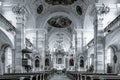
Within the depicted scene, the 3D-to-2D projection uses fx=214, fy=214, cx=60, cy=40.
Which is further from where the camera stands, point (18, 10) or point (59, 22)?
point (59, 22)

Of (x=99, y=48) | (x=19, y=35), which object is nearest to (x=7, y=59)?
(x=19, y=35)

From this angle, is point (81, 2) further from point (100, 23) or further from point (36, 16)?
point (100, 23)

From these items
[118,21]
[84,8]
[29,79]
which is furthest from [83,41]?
[29,79]

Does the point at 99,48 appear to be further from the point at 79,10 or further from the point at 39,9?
the point at 39,9

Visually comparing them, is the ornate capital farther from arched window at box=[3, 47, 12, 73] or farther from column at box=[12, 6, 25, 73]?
arched window at box=[3, 47, 12, 73]

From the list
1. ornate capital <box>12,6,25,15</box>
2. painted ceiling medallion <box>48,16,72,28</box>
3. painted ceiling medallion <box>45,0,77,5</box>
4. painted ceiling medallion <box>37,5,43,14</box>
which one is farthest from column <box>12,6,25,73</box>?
painted ceiling medallion <box>48,16,72,28</box>

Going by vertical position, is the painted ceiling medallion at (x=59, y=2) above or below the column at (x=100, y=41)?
above

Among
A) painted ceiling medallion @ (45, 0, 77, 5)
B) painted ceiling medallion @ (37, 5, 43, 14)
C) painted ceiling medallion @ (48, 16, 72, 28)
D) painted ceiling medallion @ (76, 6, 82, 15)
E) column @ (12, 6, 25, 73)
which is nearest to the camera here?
column @ (12, 6, 25, 73)

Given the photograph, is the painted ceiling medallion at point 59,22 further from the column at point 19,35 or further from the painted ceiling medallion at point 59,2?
the column at point 19,35

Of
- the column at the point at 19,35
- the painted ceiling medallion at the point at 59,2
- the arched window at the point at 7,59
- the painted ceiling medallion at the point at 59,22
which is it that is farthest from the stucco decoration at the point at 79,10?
the column at the point at 19,35

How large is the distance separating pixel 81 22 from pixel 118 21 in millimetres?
13222

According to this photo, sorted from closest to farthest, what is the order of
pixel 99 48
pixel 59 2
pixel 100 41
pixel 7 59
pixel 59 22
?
pixel 99 48
pixel 100 41
pixel 7 59
pixel 59 2
pixel 59 22

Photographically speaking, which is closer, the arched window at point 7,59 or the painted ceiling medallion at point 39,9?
the arched window at point 7,59

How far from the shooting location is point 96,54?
16.8 metres
